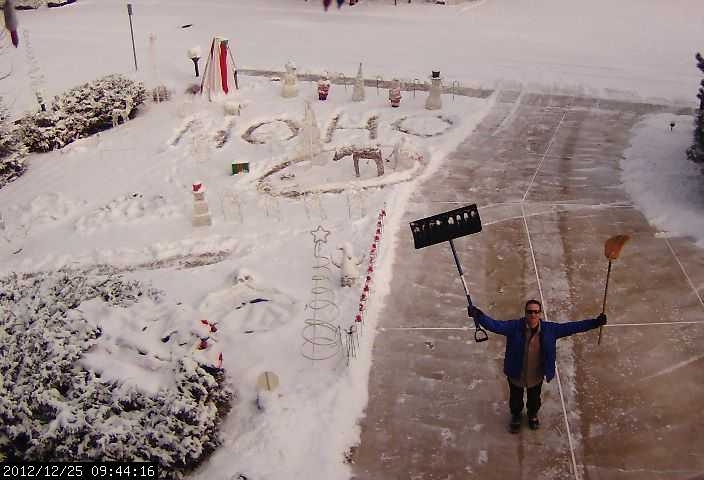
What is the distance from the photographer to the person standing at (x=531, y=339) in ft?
20.1

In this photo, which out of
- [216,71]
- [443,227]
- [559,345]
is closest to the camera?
[443,227]

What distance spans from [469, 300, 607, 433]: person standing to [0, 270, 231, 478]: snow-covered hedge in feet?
9.36

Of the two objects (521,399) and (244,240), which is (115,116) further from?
(521,399)

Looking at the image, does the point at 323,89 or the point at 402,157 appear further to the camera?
the point at 323,89

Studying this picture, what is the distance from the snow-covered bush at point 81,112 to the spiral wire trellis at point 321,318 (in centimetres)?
881

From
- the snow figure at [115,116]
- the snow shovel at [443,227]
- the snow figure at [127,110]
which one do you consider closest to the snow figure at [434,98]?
the snow figure at [127,110]

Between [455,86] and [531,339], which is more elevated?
[531,339]

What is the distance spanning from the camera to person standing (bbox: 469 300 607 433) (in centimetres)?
612

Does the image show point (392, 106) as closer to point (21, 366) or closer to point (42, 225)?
point (42, 225)

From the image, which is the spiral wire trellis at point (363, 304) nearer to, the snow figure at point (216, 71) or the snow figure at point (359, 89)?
the snow figure at point (359, 89)

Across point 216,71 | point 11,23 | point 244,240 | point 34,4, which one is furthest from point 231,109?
point 34,4

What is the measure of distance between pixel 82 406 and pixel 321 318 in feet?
10.2

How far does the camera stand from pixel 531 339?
6180 millimetres

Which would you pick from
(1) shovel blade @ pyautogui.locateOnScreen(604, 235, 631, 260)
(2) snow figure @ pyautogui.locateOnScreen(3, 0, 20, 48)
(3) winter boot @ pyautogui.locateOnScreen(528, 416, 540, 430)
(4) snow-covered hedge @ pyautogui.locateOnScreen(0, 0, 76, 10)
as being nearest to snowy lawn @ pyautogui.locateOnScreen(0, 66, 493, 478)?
(3) winter boot @ pyautogui.locateOnScreen(528, 416, 540, 430)
